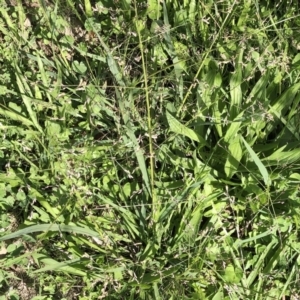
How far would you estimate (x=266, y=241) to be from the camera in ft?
6.24

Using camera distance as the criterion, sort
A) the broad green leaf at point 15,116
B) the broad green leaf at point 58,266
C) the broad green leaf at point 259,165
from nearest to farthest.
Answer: the broad green leaf at point 259,165 < the broad green leaf at point 58,266 < the broad green leaf at point 15,116

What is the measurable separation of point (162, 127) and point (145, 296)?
2.22 feet

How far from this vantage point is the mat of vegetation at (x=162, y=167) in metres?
1.84

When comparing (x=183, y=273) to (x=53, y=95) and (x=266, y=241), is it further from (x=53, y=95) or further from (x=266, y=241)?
(x=53, y=95)

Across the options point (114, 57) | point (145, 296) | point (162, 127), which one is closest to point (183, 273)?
point (145, 296)

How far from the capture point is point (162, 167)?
191cm

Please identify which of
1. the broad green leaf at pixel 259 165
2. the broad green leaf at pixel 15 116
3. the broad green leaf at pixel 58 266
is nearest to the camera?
the broad green leaf at pixel 259 165

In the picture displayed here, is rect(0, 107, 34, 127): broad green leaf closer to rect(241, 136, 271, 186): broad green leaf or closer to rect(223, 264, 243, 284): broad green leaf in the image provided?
rect(241, 136, 271, 186): broad green leaf

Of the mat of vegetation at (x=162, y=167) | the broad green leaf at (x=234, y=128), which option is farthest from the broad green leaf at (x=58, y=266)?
the broad green leaf at (x=234, y=128)

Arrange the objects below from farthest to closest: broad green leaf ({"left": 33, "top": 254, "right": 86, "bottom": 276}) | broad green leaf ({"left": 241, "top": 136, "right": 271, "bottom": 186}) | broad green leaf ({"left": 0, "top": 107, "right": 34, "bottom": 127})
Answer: broad green leaf ({"left": 0, "top": 107, "right": 34, "bottom": 127}), broad green leaf ({"left": 33, "top": 254, "right": 86, "bottom": 276}), broad green leaf ({"left": 241, "top": 136, "right": 271, "bottom": 186})

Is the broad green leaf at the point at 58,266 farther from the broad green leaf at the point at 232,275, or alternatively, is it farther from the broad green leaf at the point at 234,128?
the broad green leaf at the point at 234,128

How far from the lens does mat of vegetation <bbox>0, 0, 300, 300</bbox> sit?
1.84 metres

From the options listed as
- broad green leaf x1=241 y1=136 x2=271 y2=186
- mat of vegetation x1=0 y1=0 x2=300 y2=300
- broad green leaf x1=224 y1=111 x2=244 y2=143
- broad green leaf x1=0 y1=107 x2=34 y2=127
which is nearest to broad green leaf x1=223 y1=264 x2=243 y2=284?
mat of vegetation x1=0 y1=0 x2=300 y2=300

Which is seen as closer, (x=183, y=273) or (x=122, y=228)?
(x=183, y=273)
